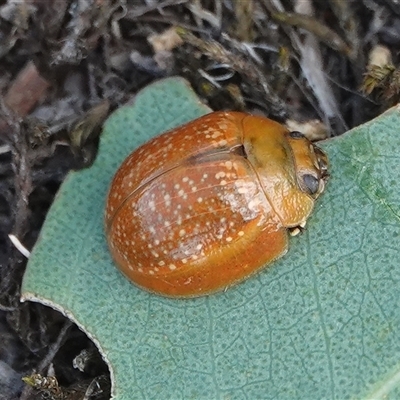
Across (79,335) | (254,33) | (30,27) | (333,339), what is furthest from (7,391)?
(254,33)

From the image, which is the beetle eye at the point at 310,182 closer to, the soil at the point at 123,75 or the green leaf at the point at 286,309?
the green leaf at the point at 286,309

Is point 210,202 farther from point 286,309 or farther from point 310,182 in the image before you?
point 286,309

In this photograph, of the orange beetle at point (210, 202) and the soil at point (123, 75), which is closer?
the orange beetle at point (210, 202)

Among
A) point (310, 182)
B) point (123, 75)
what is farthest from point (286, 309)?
point (123, 75)

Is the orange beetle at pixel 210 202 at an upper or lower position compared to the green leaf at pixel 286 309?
upper

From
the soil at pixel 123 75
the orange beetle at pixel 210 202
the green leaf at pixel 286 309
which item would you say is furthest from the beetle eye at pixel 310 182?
the soil at pixel 123 75

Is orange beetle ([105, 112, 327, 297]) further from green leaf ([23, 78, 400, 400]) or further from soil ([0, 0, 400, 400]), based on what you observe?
soil ([0, 0, 400, 400])
